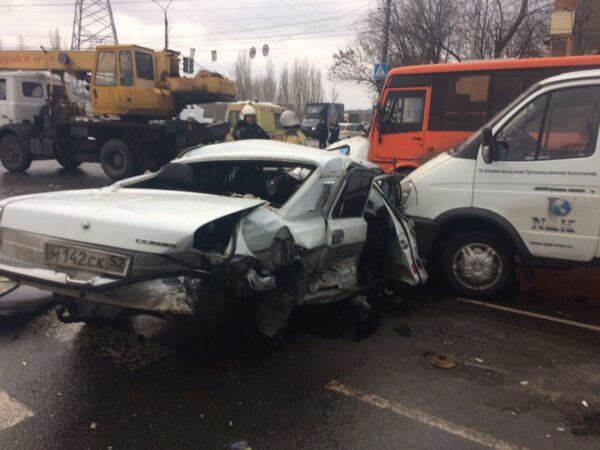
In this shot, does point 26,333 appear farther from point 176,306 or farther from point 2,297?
point 176,306

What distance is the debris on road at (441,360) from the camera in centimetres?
361

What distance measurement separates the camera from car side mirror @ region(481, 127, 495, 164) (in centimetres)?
473

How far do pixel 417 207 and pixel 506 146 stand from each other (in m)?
1.05

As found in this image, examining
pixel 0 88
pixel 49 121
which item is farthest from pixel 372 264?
pixel 0 88

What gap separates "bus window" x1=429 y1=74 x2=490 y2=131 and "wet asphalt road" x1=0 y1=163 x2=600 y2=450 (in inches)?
201

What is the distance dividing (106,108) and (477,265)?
1122cm

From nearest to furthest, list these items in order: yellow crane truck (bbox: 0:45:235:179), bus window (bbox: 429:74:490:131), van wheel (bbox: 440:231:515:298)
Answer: van wheel (bbox: 440:231:515:298) → bus window (bbox: 429:74:490:131) → yellow crane truck (bbox: 0:45:235:179)

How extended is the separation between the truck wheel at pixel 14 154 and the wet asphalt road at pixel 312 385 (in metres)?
12.2

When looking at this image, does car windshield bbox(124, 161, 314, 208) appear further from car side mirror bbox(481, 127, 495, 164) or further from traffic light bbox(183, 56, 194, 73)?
traffic light bbox(183, 56, 194, 73)

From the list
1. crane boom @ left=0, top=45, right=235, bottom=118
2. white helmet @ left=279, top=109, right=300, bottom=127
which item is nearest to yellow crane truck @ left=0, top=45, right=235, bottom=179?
crane boom @ left=0, top=45, right=235, bottom=118

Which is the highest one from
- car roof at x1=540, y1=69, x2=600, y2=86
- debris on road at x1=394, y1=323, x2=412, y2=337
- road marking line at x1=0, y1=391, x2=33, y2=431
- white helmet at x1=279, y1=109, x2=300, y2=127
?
car roof at x1=540, y1=69, x2=600, y2=86

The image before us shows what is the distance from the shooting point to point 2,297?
166 inches

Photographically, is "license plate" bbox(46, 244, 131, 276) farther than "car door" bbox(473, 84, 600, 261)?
No

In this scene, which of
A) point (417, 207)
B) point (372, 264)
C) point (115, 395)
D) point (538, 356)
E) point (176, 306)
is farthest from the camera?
point (417, 207)
